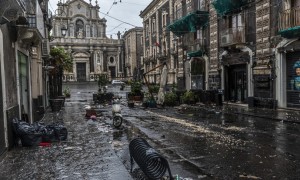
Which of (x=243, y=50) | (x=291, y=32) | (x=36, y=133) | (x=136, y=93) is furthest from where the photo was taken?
(x=136, y=93)

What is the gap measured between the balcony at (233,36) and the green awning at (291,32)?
423 centimetres

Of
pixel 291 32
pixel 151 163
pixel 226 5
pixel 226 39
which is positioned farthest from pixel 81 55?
pixel 151 163

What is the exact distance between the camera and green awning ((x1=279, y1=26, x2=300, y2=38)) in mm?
17703

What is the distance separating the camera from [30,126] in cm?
1019

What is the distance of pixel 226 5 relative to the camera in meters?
24.3

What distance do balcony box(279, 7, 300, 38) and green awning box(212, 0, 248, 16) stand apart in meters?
4.43

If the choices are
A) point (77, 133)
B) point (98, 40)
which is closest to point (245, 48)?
point (77, 133)

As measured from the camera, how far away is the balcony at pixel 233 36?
23.0 meters

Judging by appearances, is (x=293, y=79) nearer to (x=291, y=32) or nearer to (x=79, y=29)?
(x=291, y=32)

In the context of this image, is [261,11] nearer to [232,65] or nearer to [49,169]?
[232,65]

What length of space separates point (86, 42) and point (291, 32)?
59643 millimetres

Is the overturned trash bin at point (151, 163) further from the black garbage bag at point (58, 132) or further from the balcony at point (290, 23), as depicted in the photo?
the balcony at point (290, 23)

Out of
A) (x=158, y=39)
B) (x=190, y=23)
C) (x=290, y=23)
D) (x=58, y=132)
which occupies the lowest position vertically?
(x=58, y=132)

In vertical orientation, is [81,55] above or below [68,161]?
above
